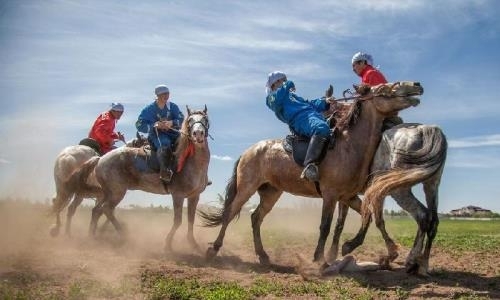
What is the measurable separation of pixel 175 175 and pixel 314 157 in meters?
4.34

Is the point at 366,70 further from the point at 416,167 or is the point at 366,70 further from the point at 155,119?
the point at 155,119

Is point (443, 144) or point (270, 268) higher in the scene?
point (443, 144)

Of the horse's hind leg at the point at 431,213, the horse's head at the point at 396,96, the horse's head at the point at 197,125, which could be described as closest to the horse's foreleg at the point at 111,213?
the horse's head at the point at 197,125

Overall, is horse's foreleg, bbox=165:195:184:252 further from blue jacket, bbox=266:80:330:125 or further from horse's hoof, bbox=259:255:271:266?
blue jacket, bbox=266:80:330:125

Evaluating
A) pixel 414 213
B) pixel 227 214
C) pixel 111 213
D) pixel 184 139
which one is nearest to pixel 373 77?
pixel 414 213

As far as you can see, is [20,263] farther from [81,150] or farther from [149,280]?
[81,150]

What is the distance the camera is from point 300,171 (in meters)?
9.96

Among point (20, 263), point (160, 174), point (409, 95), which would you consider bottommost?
point (20, 263)

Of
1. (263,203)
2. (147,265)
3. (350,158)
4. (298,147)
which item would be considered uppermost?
(298,147)

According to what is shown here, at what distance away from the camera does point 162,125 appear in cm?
1237

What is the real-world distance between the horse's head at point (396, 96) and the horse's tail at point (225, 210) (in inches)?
145

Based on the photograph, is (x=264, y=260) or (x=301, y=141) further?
(x=264, y=260)

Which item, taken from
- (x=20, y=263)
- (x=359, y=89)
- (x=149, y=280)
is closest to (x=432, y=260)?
(x=359, y=89)

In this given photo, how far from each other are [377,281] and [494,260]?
3934 millimetres
